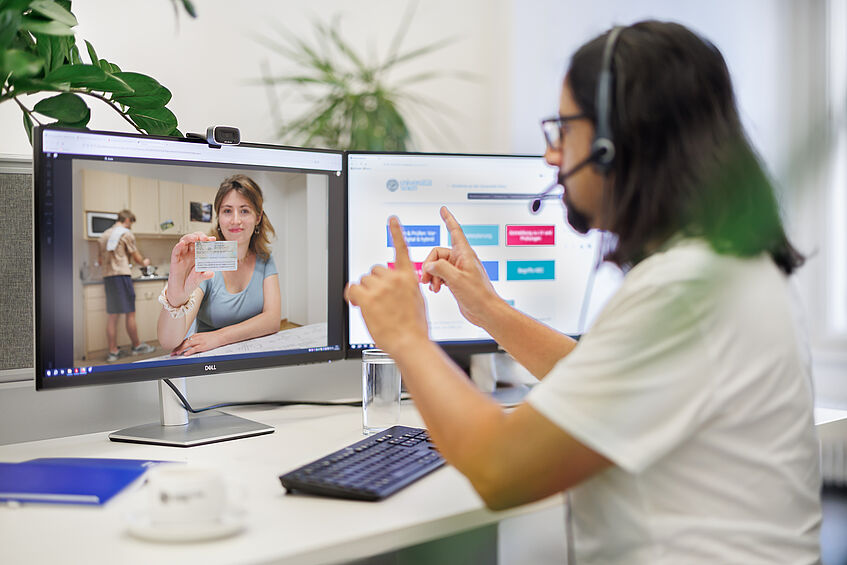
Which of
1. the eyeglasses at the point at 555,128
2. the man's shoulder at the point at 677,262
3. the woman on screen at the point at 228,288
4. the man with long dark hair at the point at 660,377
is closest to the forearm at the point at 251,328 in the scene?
the woman on screen at the point at 228,288

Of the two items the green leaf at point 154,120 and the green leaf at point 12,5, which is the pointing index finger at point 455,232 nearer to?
the green leaf at point 154,120

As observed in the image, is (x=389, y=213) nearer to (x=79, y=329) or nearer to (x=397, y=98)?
(x=79, y=329)

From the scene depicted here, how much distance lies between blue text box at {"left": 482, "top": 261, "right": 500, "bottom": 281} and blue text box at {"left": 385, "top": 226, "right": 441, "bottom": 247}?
0.10 meters

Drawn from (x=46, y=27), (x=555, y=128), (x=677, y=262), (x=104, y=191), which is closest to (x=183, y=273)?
(x=104, y=191)

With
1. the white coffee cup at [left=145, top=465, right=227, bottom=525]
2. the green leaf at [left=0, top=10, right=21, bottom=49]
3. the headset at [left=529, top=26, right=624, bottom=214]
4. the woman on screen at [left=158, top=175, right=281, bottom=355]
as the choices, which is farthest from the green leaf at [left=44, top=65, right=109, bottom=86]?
the headset at [left=529, top=26, right=624, bottom=214]

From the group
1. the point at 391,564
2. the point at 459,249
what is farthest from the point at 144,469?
the point at 391,564

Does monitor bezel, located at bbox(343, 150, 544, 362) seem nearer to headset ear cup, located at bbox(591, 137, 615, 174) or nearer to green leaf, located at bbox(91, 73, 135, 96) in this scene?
green leaf, located at bbox(91, 73, 135, 96)

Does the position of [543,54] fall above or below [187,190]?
above

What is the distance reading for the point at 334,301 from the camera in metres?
1.27

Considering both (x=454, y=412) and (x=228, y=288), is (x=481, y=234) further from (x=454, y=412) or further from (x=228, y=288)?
(x=454, y=412)

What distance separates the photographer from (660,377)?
630 millimetres

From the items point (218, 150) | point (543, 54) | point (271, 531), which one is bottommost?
point (271, 531)

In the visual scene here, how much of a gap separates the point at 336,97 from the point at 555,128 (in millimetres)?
1000

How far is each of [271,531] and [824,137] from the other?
0.65m
